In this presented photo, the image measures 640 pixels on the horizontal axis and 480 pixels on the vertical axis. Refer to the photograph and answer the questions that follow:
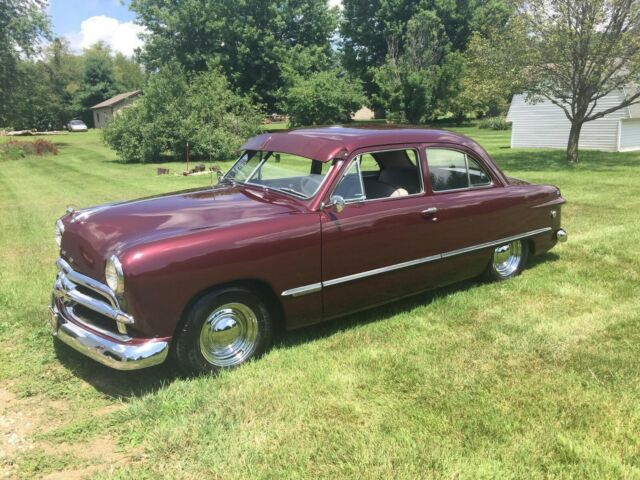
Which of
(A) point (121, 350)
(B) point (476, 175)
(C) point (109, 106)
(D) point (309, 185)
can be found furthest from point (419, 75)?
(C) point (109, 106)

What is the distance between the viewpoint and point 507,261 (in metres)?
5.75

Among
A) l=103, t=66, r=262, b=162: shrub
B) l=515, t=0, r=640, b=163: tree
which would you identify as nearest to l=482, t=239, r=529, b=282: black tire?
l=515, t=0, r=640, b=163: tree

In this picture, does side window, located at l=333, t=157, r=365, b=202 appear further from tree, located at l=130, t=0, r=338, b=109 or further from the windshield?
tree, located at l=130, t=0, r=338, b=109

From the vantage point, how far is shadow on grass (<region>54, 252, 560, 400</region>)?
3.63 meters

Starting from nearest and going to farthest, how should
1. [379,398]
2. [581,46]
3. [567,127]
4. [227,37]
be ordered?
[379,398], [581,46], [567,127], [227,37]

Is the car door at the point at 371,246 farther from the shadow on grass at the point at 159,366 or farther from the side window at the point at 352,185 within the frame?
the shadow on grass at the point at 159,366

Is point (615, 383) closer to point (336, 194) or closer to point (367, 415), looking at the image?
point (367, 415)

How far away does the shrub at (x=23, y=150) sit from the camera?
2409cm

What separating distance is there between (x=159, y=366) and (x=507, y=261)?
3886mm

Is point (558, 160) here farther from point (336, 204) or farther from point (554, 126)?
point (336, 204)

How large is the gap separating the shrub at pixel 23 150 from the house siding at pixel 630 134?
89.2ft

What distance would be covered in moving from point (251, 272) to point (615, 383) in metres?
2.65

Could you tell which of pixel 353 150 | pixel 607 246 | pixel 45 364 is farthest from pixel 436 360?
pixel 607 246

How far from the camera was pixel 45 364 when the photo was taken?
3969mm
